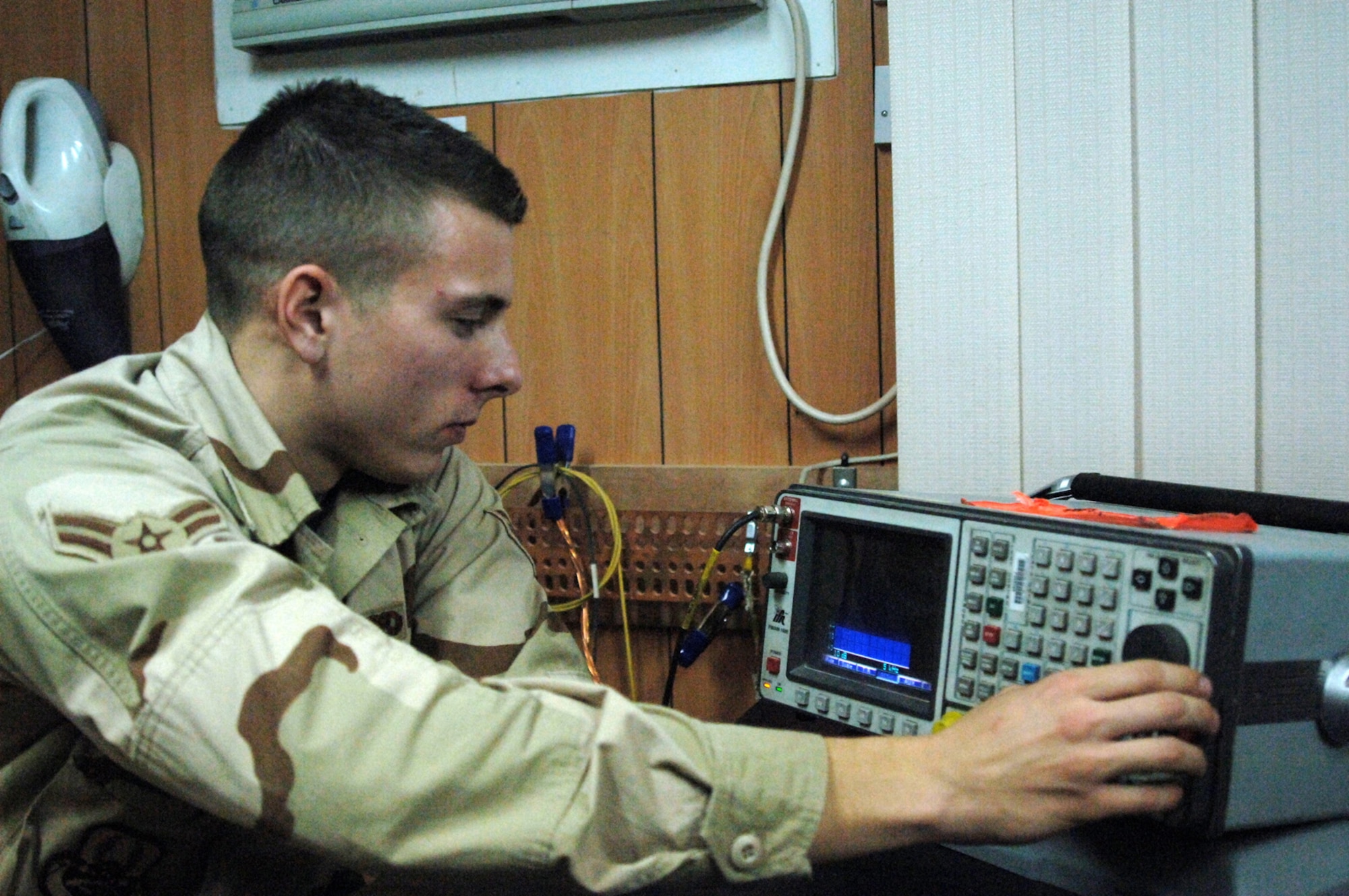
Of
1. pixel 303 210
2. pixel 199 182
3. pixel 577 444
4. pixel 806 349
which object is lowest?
pixel 577 444

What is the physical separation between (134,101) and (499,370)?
1.00m

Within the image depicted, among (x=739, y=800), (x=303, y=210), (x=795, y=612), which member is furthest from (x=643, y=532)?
(x=739, y=800)

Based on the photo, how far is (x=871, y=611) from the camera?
2.90 ft

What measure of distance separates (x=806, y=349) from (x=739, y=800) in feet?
2.84

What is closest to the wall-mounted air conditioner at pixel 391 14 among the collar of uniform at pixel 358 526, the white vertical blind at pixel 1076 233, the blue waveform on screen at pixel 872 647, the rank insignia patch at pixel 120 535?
the white vertical blind at pixel 1076 233

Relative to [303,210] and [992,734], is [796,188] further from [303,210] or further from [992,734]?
[992,734]

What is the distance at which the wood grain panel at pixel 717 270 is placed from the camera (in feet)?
4.51

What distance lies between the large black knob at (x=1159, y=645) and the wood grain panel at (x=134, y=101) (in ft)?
4.65

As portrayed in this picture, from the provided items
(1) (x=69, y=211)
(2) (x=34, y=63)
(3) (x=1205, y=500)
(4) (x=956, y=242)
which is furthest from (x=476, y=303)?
(2) (x=34, y=63)

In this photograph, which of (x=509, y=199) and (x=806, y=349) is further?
(x=806, y=349)

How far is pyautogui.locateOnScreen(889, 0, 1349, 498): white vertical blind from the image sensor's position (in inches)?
40.0

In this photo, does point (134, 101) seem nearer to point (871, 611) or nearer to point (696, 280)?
point (696, 280)

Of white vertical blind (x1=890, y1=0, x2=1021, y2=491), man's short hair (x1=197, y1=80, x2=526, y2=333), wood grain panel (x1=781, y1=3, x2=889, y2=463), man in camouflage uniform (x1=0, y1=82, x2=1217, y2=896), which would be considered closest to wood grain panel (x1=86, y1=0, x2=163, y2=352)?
man's short hair (x1=197, y1=80, x2=526, y2=333)

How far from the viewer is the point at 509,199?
98cm
